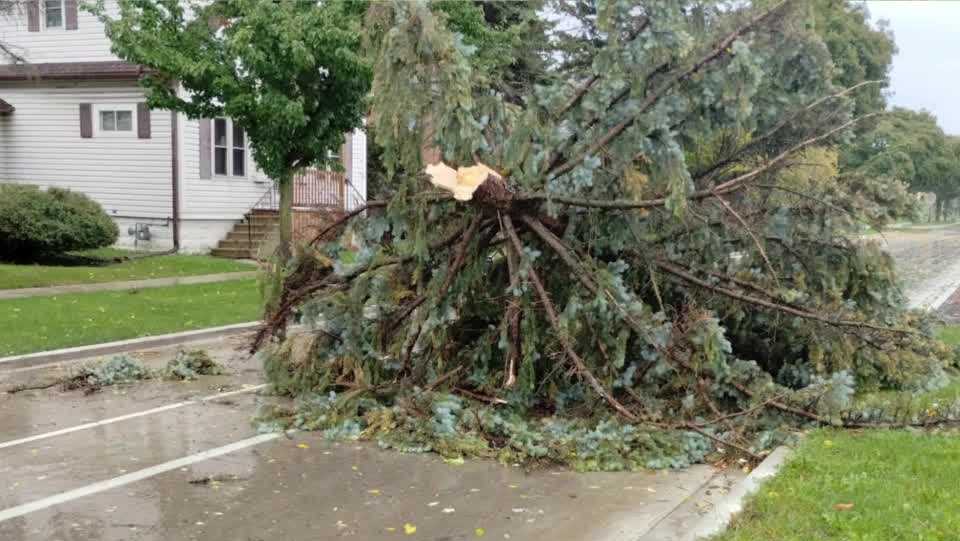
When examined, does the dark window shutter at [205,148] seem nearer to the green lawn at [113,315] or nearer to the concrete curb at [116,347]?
the green lawn at [113,315]

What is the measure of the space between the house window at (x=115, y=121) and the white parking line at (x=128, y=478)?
1754 cm

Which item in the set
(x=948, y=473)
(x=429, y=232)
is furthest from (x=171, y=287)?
(x=948, y=473)

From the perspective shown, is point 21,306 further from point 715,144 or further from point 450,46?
point 715,144

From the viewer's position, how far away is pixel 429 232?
8.01 meters

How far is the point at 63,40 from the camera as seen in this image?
23203mm

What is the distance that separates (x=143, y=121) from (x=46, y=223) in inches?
194

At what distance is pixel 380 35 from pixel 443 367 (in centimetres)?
277

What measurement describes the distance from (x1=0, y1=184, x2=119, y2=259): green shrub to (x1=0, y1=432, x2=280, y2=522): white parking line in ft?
42.7

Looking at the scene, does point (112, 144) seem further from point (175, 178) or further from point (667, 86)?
point (667, 86)

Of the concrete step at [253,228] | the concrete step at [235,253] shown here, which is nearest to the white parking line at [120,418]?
the concrete step at [235,253]

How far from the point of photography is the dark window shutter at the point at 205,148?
22.5 metres

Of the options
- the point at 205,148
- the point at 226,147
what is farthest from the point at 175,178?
the point at 226,147

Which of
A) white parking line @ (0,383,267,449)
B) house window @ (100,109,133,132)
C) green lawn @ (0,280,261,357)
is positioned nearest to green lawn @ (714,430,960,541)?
white parking line @ (0,383,267,449)

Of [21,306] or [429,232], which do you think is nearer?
[429,232]
